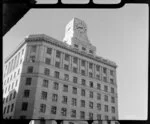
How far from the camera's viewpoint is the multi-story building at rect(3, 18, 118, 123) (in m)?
17.7

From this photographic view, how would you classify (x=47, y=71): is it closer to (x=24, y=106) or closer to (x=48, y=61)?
(x=48, y=61)

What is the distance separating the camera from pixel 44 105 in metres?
17.7

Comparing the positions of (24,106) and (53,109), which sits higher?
(24,106)

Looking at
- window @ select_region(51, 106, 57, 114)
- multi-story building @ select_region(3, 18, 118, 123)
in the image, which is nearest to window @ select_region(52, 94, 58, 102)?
multi-story building @ select_region(3, 18, 118, 123)

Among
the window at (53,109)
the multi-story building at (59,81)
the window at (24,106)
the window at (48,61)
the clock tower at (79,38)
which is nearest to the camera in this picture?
the window at (24,106)

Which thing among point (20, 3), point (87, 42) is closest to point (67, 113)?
point (87, 42)

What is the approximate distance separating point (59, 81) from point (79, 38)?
18.8 feet

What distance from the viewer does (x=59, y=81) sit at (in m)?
20.1

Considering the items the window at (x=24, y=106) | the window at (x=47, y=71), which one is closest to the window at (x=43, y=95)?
the window at (x=24, y=106)

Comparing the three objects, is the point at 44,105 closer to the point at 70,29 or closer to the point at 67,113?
the point at 67,113

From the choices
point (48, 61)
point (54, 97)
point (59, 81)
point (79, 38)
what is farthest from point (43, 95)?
point (79, 38)

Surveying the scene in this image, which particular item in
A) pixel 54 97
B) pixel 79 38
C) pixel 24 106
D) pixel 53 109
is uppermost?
pixel 79 38

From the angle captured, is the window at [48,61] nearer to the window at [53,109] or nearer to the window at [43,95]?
the window at [43,95]

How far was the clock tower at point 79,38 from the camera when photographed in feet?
76.2
